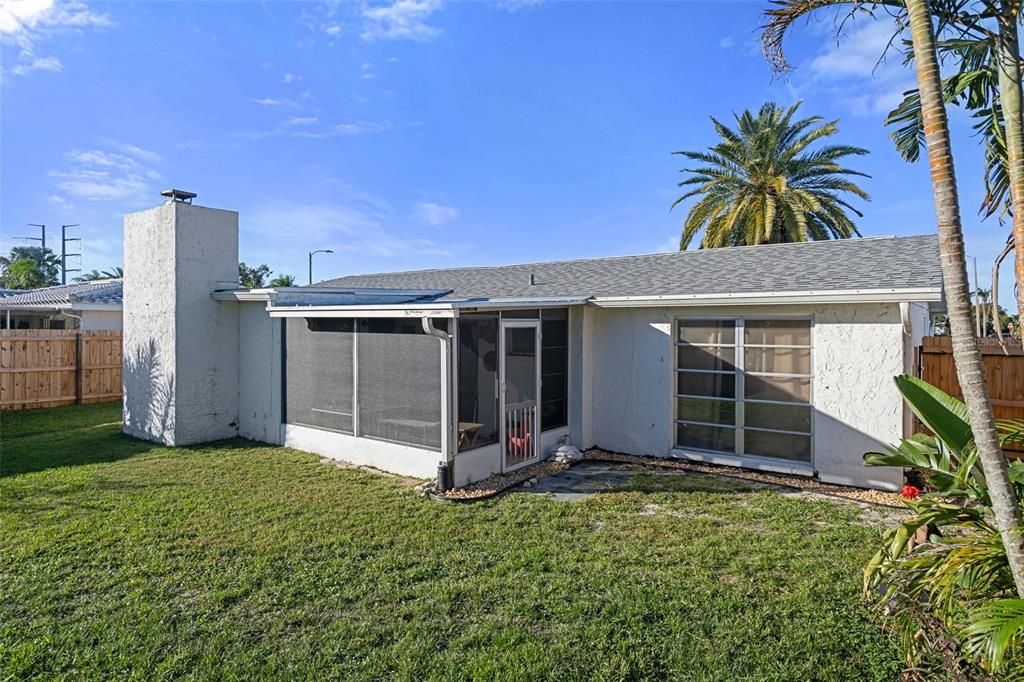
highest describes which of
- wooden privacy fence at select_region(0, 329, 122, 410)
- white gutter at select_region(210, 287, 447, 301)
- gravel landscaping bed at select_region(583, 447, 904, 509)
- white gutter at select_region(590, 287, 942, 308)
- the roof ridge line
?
the roof ridge line

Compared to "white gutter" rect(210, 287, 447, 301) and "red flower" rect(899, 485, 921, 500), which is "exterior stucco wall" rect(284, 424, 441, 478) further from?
"red flower" rect(899, 485, 921, 500)

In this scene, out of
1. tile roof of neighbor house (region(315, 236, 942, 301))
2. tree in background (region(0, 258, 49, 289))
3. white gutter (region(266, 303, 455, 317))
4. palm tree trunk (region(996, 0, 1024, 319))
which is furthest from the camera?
tree in background (region(0, 258, 49, 289))

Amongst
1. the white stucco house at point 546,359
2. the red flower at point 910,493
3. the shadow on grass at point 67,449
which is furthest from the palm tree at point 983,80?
the shadow on grass at point 67,449

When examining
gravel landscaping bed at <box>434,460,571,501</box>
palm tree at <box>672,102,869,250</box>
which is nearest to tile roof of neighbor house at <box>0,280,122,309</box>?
gravel landscaping bed at <box>434,460,571,501</box>

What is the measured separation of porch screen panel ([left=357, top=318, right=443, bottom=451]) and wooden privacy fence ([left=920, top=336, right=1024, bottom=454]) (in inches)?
261

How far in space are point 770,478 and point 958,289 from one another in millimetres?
5761

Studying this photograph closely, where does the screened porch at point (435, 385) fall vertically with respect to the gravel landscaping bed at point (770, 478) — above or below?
above

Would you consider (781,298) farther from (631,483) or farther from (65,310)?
(65,310)

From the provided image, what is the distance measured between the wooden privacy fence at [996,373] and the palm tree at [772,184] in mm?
10332

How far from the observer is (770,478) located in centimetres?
789

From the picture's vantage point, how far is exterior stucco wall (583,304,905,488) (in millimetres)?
7238

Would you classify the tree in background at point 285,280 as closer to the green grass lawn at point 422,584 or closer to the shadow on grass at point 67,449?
the shadow on grass at point 67,449

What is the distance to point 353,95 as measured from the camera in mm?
13016

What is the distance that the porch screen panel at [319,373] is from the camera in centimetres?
909
